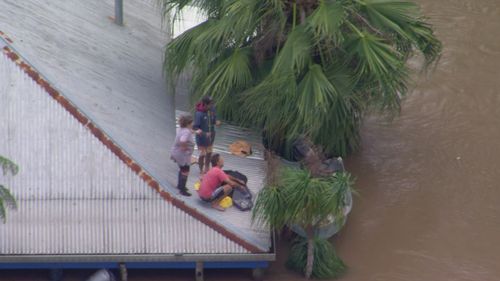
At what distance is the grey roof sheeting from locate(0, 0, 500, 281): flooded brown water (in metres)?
1.62

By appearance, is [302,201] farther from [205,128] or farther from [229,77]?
[229,77]

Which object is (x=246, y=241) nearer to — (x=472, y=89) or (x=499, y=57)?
(x=472, y=89)

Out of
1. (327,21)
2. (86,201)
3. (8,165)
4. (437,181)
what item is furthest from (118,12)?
(437,181)

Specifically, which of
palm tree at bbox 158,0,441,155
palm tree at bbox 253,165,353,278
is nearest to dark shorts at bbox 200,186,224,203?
palm tree at bbox 253,165,353,278

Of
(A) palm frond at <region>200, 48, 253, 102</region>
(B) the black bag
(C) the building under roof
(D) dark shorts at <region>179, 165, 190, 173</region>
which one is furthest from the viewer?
(A) palm frond at <region>200, 48, 253, 102</region>

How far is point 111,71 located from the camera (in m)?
17.3

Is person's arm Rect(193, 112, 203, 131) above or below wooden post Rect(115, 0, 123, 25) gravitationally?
below

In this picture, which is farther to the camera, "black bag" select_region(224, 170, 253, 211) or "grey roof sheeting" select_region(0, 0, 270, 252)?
"black bag" select_region(224, 170, 253, 211)

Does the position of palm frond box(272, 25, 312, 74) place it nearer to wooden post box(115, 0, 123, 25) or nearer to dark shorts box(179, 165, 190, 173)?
dark shorts box(179, 165, 190, 173)

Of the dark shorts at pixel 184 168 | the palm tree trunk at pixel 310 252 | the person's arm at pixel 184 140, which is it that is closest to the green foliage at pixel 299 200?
the palm tree trunk at pixel 310 252

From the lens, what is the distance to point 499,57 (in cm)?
2242

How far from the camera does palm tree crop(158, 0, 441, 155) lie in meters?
16.0

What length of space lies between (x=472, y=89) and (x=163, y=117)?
23.3 ft

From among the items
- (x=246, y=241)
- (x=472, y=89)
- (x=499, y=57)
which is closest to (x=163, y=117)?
(x=246, y=241)
